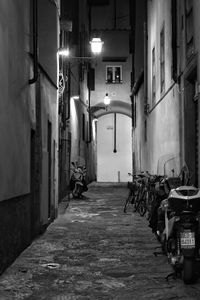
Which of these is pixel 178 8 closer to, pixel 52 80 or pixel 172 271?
pixel 52 80

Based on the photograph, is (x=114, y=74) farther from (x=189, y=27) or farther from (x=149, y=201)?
(x=189, y=27)

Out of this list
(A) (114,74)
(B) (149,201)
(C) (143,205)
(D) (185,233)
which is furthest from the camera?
(A) (114,74)

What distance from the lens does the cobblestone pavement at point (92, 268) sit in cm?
582

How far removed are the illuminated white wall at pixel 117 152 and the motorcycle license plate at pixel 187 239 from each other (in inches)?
1421

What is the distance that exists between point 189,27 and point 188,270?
6.00 m

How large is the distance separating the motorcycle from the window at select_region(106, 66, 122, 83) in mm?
28255

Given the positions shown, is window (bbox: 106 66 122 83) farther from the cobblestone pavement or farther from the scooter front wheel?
the scooter front wheel

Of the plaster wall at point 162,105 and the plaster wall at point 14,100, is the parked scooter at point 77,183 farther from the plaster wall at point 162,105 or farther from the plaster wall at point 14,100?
the plaster wall at point 14,100

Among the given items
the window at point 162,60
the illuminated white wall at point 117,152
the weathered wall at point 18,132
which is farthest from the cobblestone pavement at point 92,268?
the illuminated white wall at point 117,152

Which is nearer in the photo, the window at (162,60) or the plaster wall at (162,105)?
the plaster wall at (162,105)

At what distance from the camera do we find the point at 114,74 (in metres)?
34.7

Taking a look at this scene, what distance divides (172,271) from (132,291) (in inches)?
51.5

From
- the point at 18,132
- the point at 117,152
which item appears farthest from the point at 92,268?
the point at 117,152

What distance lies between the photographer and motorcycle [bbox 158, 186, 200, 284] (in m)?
6.18
